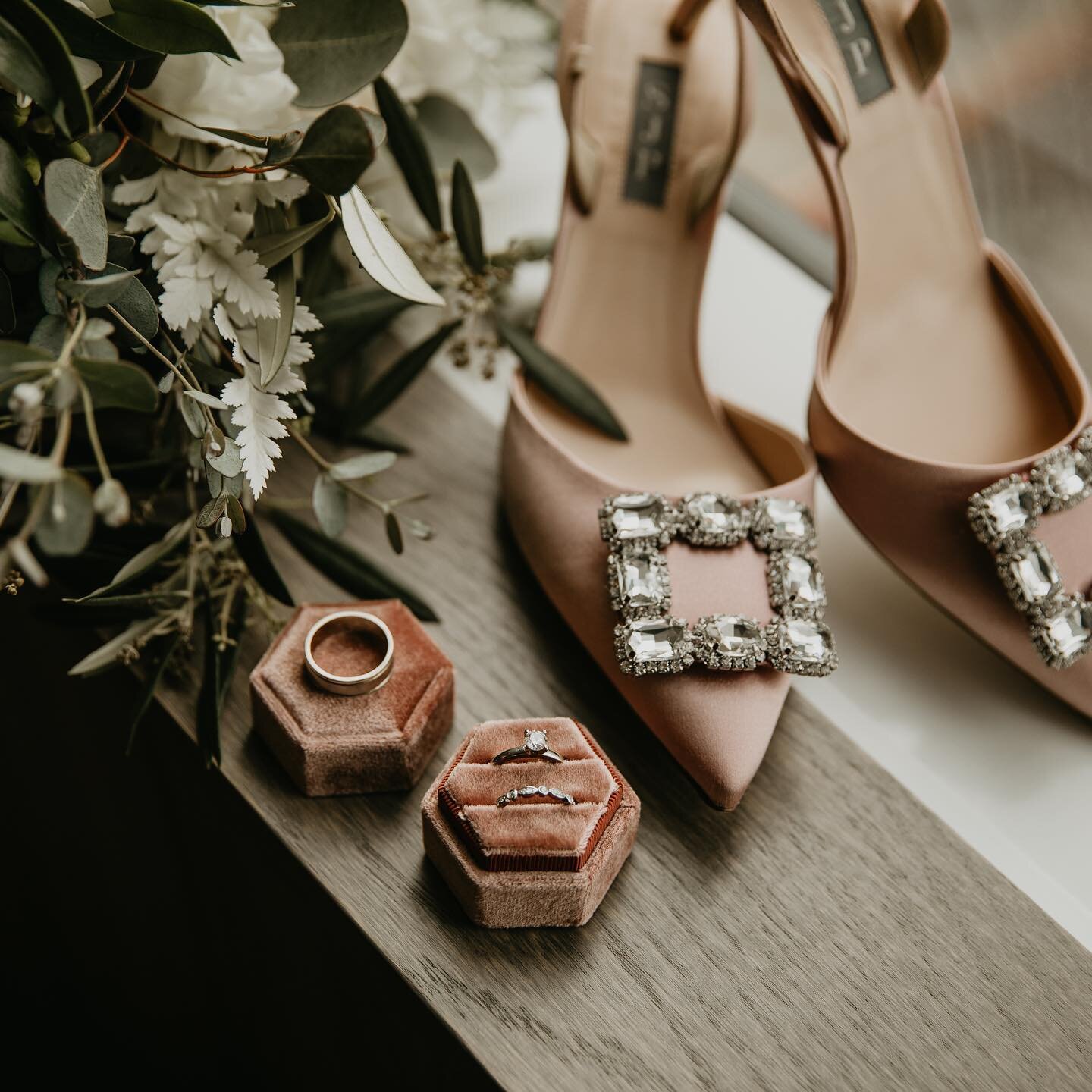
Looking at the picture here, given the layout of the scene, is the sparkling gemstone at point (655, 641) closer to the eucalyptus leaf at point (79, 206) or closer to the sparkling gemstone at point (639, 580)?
the sparkling gemstone at point (639, 580)

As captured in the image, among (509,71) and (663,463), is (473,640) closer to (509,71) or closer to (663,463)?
(663,463)

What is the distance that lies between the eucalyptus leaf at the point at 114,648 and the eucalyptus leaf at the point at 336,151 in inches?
11.4

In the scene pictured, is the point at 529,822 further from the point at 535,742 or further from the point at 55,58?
the point at 55,58

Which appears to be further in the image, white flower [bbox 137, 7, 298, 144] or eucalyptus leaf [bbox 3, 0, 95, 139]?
white flower [bbox 137, 7, 298, 144]

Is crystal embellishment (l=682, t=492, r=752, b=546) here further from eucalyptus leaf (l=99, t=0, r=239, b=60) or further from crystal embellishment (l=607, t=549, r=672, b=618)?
eucalyptus leaf (l=99, t=0, r=239, b=60)

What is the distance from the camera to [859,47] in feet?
2.46

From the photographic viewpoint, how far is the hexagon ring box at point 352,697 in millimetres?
552

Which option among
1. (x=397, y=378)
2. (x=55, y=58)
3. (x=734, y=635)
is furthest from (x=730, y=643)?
(x=55, y=58)

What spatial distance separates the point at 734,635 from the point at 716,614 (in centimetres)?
2

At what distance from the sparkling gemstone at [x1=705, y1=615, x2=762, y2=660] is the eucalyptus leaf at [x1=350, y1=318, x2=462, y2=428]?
32cm

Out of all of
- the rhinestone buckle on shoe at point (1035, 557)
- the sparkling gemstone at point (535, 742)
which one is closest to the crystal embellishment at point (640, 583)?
the sparkling gemstone at point (535, 742)

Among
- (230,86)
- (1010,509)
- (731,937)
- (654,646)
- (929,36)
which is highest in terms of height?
(929,36)

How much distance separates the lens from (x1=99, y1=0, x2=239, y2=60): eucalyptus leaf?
43 cm

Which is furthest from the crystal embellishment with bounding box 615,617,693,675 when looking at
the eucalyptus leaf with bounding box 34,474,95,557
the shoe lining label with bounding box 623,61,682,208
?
the shoe lining label with bounding box 623,61,682,208
